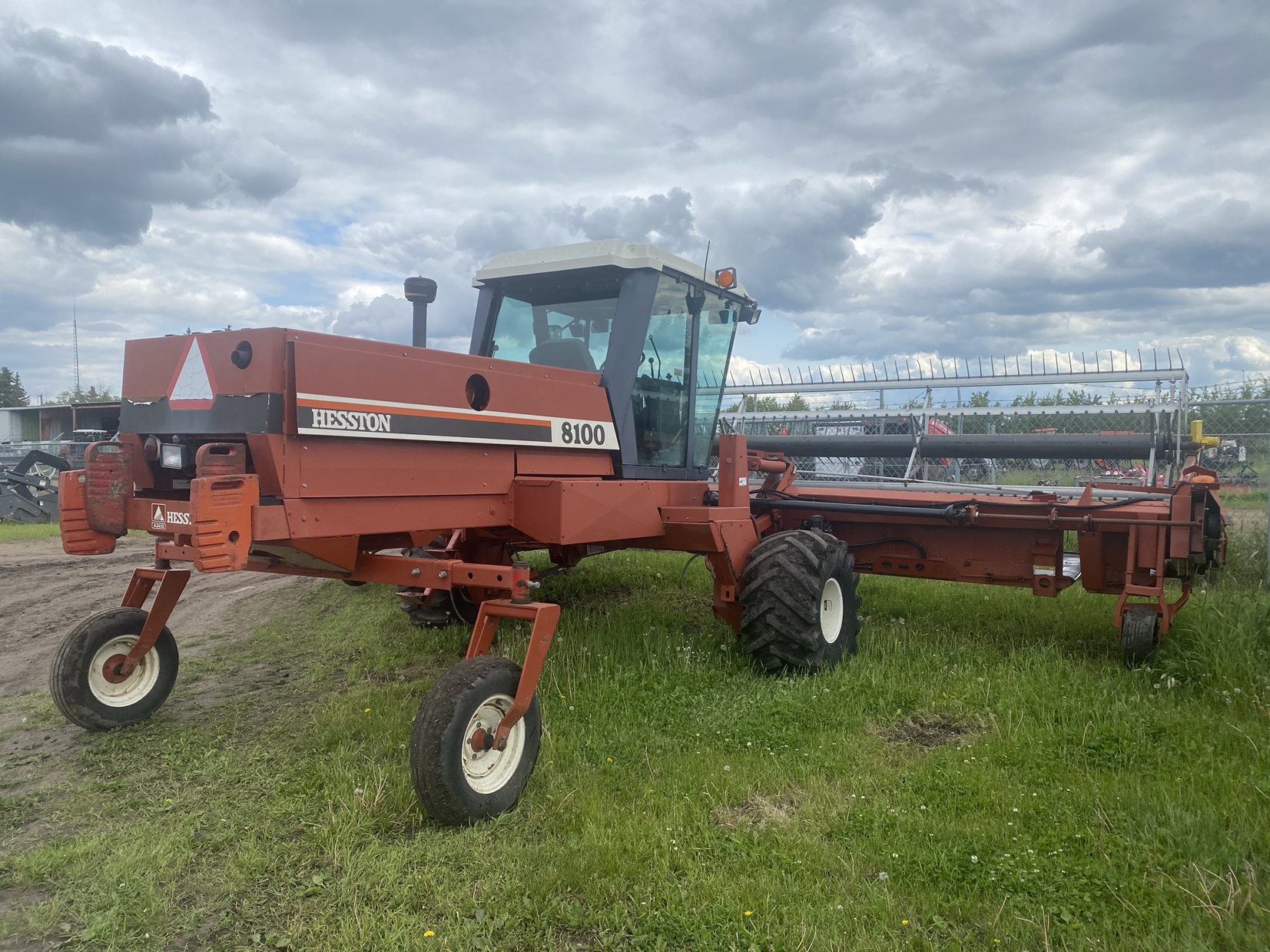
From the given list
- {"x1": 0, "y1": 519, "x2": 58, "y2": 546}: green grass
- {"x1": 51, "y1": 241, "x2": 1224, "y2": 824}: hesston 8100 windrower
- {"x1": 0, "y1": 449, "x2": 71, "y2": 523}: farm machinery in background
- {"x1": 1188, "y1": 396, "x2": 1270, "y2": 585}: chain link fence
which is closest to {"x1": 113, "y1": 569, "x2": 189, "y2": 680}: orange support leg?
→ {"x1": 51, "y1": 241, "x2": 1224, "y2": 824}: hesston 8100 windrower

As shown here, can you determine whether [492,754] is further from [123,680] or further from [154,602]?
[123,680]

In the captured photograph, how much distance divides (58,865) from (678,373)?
14.2 feet

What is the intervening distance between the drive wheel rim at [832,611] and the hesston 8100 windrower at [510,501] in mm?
24

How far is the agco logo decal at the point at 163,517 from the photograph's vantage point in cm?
381

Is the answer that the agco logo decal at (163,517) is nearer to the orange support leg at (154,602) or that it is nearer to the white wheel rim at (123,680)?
the orange support leg at (154,602)

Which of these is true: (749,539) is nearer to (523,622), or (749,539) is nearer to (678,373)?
(678,373)

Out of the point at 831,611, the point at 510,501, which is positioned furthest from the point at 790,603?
the point at 510,501

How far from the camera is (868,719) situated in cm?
470

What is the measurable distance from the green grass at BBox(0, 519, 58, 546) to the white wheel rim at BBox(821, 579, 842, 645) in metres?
12.8

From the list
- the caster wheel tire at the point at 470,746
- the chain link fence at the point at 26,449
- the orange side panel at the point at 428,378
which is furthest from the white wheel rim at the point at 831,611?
the chain link fence at the point at 26,449

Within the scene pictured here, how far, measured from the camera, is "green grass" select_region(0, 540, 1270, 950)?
2.88 m

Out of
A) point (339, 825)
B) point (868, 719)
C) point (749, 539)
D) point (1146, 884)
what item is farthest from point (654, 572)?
point (1146, 884)

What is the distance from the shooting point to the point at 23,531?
48.2 ft

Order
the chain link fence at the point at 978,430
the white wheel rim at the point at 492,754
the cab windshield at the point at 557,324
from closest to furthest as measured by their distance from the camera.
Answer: the white wheel rim at the point at 492,754 → the cab windshield at the point at 557,324 → the chain link fence at the point at 978,430
